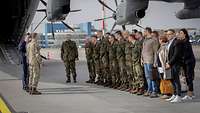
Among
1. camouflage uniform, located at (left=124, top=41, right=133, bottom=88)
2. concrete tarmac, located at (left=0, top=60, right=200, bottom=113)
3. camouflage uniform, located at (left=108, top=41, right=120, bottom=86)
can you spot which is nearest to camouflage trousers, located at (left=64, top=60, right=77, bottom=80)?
concrete tarmac, located at (left=0, top=60, right=200, bottom=113)

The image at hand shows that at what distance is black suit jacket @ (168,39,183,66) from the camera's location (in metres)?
11.0

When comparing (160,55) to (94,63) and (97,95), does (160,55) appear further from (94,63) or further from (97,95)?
(94,63)

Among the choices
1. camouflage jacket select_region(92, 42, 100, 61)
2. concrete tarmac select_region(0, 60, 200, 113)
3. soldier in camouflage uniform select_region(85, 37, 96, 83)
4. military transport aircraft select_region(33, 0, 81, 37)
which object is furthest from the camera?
military transport aircraft select_region(33, 0, 81, 37)

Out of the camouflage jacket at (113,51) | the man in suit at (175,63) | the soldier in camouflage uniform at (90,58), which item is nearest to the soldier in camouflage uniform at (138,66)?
the man in suit at (175,63)

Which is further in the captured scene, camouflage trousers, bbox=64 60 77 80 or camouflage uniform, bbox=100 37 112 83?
camouflage trousers, bbox=64 60 77 80

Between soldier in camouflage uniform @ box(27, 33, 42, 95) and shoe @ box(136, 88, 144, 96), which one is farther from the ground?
soldier in camouflage uniform @ box(27, 33, 42, 95)

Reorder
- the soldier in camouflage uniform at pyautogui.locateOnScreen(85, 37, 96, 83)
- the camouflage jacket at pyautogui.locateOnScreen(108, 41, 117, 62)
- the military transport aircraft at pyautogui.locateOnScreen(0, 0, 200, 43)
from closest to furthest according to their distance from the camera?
the camouflage jacket at pyautogui.locateOnScreen(108, 41, 117, 62) → the soldier in camouflage uniform at pyautogui.locateOnScreen(85, 37, 96, 83) → the military transport aircraft at pyautogui.locateOnScreen(0, 0, 200, 43)

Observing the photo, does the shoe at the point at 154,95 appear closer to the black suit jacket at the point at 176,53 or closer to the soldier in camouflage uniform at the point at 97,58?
the black suit jacket at the point at 176,53

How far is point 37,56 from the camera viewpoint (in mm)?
12875

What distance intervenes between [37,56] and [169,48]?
3789mm

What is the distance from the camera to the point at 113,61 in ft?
45.3

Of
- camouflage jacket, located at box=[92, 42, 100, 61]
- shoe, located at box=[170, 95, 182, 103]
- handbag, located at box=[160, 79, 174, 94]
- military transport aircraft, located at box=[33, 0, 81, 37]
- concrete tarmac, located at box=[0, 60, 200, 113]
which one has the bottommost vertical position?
concrete tarmac, located at box=[0, 60, 200, 113]

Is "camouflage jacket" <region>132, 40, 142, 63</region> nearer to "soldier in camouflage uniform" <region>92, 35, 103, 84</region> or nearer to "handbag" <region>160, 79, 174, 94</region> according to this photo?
"handbag" <region>160, 79, 174, 94</region>

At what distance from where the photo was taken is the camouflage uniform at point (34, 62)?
41.9 ft
